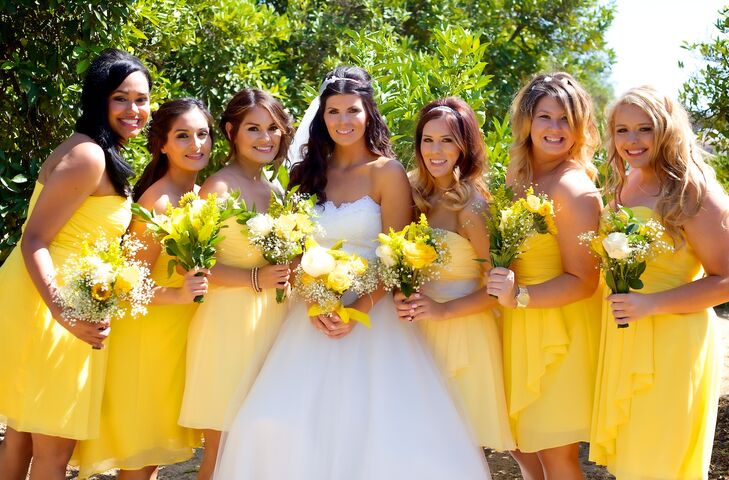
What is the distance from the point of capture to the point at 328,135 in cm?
519

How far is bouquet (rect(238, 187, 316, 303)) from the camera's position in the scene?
442 cm

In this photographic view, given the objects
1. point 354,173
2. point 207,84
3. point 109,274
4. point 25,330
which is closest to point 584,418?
point 354,173

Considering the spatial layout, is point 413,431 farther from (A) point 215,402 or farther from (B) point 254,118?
A: (B) point 254,118

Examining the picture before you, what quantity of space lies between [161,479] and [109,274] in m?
2.94

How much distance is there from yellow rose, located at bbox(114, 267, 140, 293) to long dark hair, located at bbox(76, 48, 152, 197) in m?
0.72

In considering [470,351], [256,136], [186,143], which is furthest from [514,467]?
[186,143]

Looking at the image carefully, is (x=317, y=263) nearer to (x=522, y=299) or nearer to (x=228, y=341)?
(x=228, y=341)

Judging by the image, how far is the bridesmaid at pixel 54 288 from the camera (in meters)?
4.27

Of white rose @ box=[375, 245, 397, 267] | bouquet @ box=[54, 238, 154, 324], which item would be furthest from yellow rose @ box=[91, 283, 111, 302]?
white rose @ box=[375, 245, 397, 267]

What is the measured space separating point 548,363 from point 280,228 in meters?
A: 1.59

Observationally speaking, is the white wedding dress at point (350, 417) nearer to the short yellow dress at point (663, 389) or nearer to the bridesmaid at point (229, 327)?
the bridesmaid at point (229, 327)

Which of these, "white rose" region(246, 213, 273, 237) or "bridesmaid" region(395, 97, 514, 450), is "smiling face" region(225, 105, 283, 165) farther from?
"bridesmaid" region(395, 97, 514, 450)

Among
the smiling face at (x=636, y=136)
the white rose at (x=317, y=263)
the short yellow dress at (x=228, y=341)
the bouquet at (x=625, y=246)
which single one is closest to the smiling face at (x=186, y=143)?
the short yellow dress at (x=228, y=341)

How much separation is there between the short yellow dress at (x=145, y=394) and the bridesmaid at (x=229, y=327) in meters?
0.14
